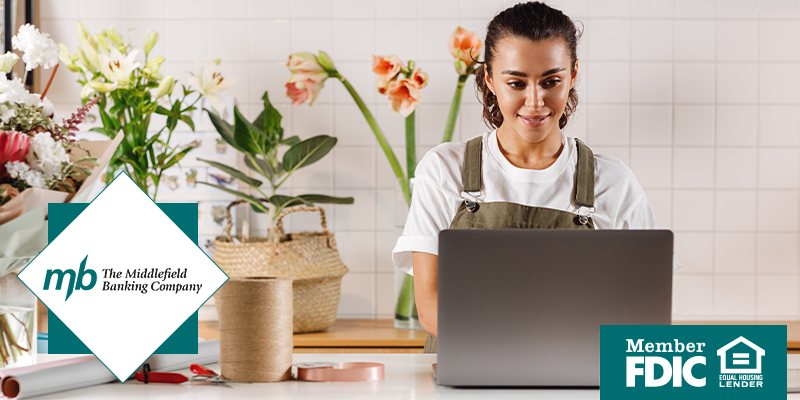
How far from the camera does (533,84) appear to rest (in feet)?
4.30

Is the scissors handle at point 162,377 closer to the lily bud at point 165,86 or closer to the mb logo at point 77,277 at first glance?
the mb logo at point 77,277

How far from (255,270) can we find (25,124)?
116cm

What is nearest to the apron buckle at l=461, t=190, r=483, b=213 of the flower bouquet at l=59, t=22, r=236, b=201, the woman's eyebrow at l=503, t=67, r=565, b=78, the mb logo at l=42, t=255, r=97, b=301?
the woman's eyebrow at l=503, t=67, r=565, b=78

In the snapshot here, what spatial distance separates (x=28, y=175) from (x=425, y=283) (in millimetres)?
776

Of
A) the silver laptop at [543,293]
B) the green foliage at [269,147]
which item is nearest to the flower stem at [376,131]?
the green foliage at [269,147]

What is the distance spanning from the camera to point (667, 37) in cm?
231

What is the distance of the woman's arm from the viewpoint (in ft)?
4.27

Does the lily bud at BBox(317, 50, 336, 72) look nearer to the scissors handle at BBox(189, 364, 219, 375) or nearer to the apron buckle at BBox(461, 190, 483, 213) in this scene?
the apron buckle at BBox(461, 190, 483, 213)

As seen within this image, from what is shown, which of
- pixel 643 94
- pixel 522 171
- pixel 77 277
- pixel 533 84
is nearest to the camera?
pixel 77 277

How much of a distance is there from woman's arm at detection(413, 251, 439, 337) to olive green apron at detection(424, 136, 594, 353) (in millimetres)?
102

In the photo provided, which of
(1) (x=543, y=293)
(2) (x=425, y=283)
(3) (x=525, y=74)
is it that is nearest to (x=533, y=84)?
(3) (x=525, y=74)

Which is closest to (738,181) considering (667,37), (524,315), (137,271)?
(667,37)

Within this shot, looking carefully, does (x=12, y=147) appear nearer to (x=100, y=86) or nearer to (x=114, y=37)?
(x=100, y=86)

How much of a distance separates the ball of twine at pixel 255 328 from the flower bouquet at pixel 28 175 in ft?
0.83
